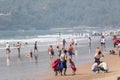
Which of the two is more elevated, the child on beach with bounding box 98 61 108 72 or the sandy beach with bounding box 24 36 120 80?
the child on beach with bounding box 98 61 108 72

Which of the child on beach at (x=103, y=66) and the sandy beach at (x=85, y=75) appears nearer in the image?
the sandy beach at (x=85, y=75)

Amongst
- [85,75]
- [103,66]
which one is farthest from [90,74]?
[103,66]

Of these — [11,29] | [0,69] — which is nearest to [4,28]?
[11,29]

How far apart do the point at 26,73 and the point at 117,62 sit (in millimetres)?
7067

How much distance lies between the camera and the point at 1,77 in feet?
81.9

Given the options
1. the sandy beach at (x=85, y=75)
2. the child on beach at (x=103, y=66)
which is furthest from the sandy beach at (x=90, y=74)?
the child on beach at (x=103, y=66)

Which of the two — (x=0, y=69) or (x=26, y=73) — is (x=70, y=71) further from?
(x=0, y=69)

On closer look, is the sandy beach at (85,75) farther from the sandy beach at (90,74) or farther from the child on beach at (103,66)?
the child on beach at (103,66)

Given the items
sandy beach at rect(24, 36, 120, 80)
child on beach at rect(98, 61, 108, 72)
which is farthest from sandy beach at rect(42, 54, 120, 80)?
child on beach at rect(98, 61, 108, 72)

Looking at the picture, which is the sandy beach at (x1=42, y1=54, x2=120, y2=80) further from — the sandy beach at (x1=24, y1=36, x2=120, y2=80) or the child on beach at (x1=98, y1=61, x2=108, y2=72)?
the child on beach at (x1=98, y1=61, x2=108, y2=72)

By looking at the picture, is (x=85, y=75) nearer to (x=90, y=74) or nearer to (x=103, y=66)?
(x=90, y=74)

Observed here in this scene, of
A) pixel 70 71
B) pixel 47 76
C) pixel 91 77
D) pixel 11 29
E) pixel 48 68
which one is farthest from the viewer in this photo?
pixel 11 29

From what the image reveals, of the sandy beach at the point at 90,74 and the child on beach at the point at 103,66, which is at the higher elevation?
the child on beach at the point at 103,66

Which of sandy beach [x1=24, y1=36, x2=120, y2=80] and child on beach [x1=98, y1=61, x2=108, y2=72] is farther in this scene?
child on beach [x1=98, y1=61, x2=108, y2=72]
